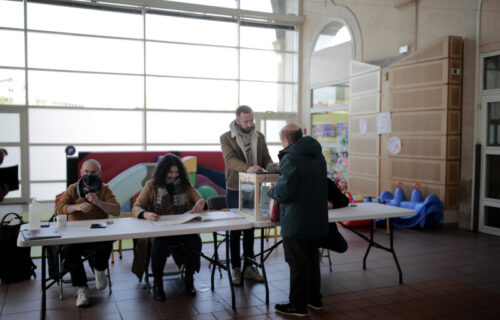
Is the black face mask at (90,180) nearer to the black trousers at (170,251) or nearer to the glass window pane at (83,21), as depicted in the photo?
the black trousers at (170,251)

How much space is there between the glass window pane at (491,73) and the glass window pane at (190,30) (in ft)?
22.2

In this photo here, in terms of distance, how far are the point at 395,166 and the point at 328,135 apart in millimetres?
3255

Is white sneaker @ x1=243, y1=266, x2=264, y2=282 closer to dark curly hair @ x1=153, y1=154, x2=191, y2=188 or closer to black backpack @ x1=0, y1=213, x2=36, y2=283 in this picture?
dark curly hair @ x1=153, y1=154, x2=191, y2=188

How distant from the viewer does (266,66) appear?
39.5 feet

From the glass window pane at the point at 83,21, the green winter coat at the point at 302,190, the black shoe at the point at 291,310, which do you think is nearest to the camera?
the green winter coat at the point at 302,190

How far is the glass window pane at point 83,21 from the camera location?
32.6 ft

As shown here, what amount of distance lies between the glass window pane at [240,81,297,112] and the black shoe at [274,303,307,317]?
8847 millimetres

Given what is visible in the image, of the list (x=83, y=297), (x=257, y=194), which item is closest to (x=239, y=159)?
(x=257, y=194)

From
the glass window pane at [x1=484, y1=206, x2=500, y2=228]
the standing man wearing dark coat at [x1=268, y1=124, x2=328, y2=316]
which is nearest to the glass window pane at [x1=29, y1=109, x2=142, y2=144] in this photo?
the glass window pane at [x1=484, y1=206, x2=500, y2=228]

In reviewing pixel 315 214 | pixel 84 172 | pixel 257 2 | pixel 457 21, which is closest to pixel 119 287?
pixel 84 172

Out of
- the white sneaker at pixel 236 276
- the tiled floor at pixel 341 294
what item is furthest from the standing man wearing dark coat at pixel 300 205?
the white sneaker at pixel 236 276

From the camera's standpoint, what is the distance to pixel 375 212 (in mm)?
3988

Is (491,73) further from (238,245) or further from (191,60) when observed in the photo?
(191,60)

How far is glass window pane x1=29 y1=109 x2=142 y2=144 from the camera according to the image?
10109 mm
